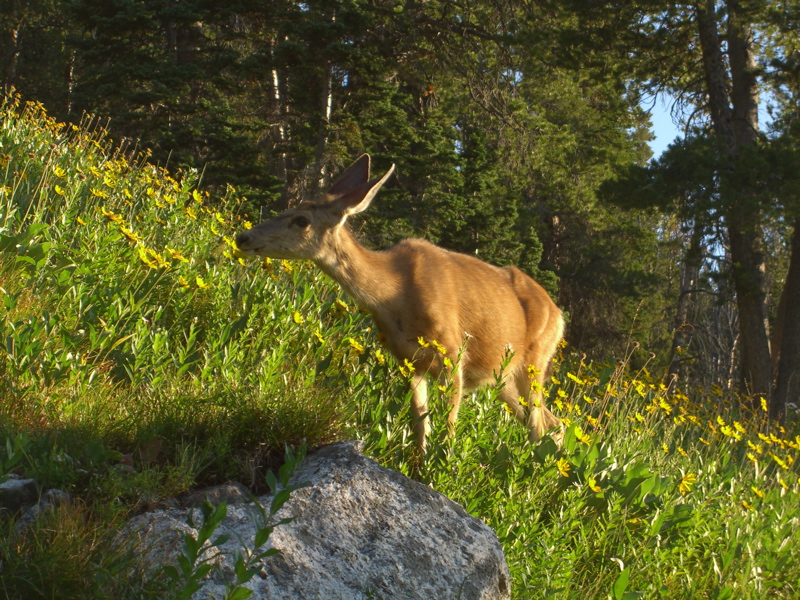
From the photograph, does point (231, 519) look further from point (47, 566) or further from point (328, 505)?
point (47, 566)

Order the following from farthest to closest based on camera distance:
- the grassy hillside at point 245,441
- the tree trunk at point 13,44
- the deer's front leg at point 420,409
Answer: the tree trunk at point 13,44 < the deer's front leg at point 420,409 < the grassy hillside at point 245,441

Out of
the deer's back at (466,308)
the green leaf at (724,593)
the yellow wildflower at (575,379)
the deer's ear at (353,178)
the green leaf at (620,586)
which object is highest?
the deer's ear at (353,178)

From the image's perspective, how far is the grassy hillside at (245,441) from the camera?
10.3 feet

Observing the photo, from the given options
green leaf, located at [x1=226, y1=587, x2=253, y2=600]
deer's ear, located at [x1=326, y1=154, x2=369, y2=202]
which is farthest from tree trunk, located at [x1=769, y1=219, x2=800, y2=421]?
green leaf, located at [x1=226, y1=587, x2=253, y2=600]

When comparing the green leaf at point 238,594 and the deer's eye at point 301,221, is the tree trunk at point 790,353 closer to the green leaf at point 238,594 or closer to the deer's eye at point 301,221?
the deer's eye at point 301,221

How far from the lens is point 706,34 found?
14.0m

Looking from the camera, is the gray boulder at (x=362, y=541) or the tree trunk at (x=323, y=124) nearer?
the gray boulder at (x=362, y=541)

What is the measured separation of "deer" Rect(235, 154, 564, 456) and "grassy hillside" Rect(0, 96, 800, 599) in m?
0.25

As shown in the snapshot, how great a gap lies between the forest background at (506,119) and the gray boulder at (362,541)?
745cm

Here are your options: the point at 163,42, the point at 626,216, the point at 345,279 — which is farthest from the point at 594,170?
the point at 345,279

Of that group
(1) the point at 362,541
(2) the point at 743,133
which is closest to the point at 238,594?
(1) the point at 362,541

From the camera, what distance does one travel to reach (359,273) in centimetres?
571

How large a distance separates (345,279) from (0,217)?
2.34 m

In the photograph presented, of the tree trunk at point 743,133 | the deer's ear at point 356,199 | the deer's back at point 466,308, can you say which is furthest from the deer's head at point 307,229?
the tree trunk at point 743,133
